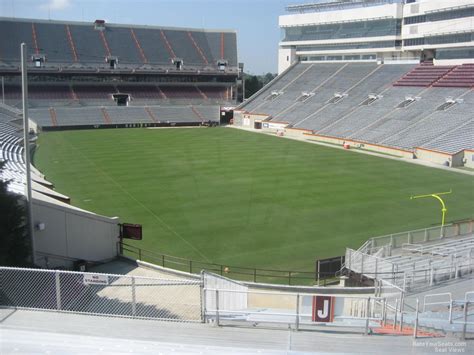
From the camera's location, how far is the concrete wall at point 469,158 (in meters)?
26.9

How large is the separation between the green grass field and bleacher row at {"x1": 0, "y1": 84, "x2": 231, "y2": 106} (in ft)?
52.5

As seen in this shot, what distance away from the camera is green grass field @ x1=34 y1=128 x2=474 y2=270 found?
1441 cm

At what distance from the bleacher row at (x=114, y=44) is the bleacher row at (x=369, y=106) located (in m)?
8.38

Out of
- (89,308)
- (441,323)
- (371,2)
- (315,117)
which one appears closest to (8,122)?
(315,117)

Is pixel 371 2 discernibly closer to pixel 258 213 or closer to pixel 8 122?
pixel 8 122

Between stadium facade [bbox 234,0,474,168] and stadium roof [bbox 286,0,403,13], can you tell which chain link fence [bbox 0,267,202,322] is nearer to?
stadium facade [bbox 234,0,474,168]

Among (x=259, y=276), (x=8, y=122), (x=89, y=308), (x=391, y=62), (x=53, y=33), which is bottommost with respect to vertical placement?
(x=259, y=276)

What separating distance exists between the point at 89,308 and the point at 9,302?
3.75 ft

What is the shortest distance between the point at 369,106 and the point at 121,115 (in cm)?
2301

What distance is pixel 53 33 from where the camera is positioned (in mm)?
48969

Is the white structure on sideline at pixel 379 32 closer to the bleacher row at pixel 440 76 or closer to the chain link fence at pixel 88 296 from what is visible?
the bleacher row at pixel 440 76

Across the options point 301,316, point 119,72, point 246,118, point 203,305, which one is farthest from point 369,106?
point 203,305

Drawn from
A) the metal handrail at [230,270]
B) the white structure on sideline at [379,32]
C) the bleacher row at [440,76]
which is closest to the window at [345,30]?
the white structure on sideline at [379,32]

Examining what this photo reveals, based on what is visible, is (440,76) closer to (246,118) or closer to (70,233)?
(246,118)
